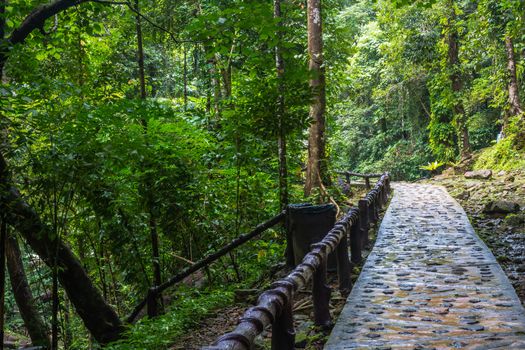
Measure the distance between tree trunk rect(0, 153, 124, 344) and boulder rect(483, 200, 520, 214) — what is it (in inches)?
347

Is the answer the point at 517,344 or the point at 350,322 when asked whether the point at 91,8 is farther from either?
the point at 517,344

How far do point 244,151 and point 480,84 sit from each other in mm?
18299

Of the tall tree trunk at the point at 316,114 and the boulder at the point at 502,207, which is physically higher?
the tall tree trunk at the point at 316,114

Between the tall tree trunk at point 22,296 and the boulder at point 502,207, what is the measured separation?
33.6ft

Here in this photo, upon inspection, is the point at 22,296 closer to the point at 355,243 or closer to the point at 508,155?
the point at 355,243

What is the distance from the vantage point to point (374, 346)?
4250 mm

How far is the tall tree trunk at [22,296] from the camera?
31.3 ft

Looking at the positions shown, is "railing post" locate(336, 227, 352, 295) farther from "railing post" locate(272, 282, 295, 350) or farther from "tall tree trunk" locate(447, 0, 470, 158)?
"tall tree trunk" locate(447, 0, 470, 158)

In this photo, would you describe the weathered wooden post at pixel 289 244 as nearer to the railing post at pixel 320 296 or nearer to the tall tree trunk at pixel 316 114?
the railing post at pixel 320 296

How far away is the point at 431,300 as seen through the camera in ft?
18.1

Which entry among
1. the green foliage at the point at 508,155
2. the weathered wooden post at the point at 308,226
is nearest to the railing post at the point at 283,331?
the weathered wooden post at the point at 308,226

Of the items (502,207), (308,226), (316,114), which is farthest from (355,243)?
(502,207)

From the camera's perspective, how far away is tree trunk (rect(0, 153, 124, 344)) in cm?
625

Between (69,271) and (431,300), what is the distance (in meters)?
4.95
